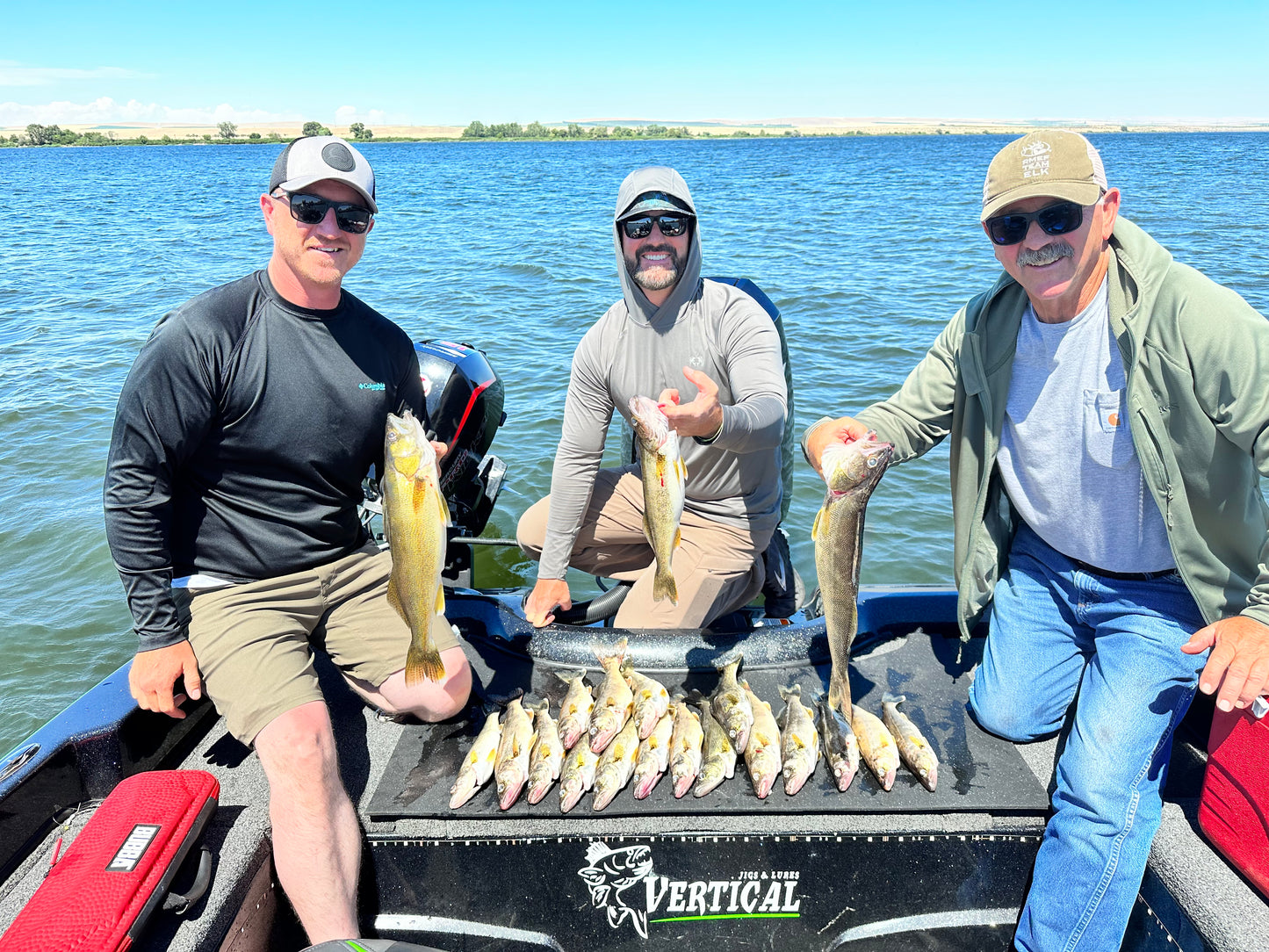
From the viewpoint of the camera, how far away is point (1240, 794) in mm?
2939

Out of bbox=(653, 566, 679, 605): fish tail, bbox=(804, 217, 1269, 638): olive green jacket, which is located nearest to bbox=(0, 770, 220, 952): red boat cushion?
bbox=(653, 566, 679, 605): fish tail

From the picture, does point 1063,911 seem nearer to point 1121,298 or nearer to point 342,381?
point 1121,298

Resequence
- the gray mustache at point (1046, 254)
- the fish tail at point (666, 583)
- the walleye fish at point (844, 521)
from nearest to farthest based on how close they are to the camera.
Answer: the walleye fish at point (844, 521)
the gray mustache at point (1046, 254)
the fish tail at point (666, 583)

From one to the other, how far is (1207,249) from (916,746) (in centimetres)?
2214

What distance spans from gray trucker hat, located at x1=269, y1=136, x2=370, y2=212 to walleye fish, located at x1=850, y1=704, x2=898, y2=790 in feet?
10.0

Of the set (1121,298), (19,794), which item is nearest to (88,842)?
(19,794)

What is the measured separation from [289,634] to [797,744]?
2.16 m

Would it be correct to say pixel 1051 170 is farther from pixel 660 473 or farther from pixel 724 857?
pixel 724 857

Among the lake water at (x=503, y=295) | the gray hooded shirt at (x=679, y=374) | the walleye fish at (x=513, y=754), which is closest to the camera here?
the walleye fish at (x=513, y=754)

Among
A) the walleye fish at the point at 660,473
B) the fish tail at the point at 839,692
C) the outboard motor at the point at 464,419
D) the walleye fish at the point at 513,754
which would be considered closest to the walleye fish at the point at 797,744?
the fish tail at the point at 839,692

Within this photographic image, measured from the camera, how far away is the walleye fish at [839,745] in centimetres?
330

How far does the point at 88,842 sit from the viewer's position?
113 inches

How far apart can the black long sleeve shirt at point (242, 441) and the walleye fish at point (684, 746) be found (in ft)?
5.59

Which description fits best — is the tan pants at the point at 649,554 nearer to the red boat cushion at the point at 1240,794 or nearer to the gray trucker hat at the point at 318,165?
the gray trucker hat at the point at 318,165
